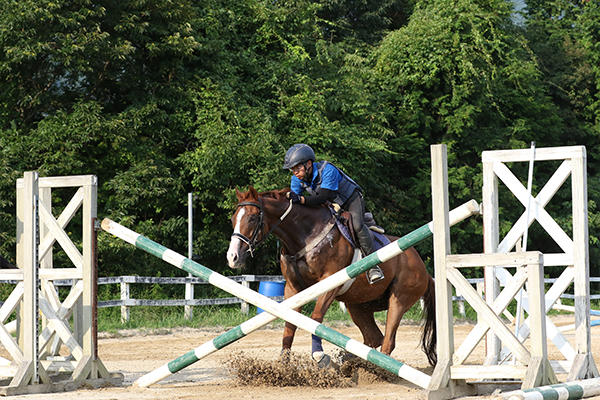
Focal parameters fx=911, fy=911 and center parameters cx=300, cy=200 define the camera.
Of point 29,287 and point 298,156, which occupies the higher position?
point 298,156

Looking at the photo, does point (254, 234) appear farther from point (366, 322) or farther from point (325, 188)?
point (366, 322)

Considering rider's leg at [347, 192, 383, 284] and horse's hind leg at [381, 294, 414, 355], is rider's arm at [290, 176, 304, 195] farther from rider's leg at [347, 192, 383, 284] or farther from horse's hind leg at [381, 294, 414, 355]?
horse's hind leg at [381, 294, 414, 355]

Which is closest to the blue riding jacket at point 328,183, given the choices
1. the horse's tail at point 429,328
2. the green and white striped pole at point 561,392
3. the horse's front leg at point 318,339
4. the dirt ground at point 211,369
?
the horse's front leg at point 318,339

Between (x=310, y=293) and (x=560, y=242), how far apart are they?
7.13 ft

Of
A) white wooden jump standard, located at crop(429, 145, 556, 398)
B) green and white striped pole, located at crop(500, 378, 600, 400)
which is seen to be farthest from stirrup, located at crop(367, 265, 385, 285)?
green and white striped pole, located at crop(500, 378, 600, 400)

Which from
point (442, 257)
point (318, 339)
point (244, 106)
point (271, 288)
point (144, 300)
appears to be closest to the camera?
point (442, 257)

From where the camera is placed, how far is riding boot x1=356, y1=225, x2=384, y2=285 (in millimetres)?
8906

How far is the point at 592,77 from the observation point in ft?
105

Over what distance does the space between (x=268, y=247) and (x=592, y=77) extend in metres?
15.6

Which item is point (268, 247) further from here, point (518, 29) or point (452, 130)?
point (518, 29)

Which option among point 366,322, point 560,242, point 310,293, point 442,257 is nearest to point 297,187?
point 366,322

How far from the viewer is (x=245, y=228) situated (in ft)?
26.3

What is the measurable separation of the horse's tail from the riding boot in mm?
1173

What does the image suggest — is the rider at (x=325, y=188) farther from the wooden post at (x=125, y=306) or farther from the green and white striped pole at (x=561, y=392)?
the wooden post at (x=125, y=306)
